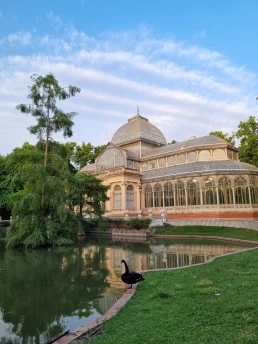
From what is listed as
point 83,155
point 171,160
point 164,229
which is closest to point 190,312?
point 164,229

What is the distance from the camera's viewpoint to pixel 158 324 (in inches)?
175

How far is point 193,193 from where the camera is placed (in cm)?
2927

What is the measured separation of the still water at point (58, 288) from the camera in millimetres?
5371

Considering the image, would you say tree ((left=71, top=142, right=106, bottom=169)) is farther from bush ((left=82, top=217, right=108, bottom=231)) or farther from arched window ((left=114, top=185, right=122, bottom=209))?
bush ((left=82, top=217, right=108, bottom=231))

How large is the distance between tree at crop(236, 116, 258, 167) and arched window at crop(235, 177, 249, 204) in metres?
3.44

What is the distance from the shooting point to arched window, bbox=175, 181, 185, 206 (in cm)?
2997

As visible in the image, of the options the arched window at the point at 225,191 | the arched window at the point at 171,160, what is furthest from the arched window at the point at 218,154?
the arched window at the point at 171,160

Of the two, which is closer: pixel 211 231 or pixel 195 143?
pixel 211 231

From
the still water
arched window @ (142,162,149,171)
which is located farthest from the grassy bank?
arched window @ (142,162,149,171)

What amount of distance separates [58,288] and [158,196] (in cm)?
2505

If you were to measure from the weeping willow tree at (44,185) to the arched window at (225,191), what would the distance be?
51.2ft

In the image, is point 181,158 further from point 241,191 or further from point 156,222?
point 156,222

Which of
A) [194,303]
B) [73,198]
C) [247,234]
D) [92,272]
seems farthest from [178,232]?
[194,303]

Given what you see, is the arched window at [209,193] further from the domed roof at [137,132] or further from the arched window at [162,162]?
the domed roof at [137,132]
